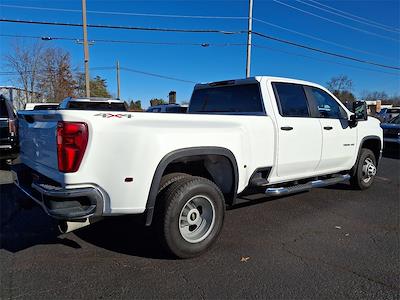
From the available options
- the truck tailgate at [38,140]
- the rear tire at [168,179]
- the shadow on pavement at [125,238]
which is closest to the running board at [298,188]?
the rear tire at [168,179]

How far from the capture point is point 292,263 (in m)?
3.51

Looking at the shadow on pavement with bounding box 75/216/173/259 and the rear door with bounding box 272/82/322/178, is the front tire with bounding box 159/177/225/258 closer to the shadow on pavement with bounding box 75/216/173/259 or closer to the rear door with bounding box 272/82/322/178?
the shadow on pavement with bounding box 75/216/173/259

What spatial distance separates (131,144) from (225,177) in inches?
57.4

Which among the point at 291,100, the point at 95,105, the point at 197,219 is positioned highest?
the point at 291,100

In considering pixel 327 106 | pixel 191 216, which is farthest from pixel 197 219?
pixel 327 106

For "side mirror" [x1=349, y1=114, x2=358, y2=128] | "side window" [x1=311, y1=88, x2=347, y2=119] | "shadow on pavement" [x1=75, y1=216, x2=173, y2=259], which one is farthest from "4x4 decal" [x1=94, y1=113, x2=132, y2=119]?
"side mirror" [x1=349, y1=114, x2=358, y2=128]

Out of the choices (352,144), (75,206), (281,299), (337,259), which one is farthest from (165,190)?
(352,144)

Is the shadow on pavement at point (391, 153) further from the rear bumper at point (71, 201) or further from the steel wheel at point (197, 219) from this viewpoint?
the rear bumper at point (71, 201)

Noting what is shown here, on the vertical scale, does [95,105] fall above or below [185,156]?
above

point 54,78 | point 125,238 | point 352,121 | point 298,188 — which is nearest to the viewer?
point 125,238

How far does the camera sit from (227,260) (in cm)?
354

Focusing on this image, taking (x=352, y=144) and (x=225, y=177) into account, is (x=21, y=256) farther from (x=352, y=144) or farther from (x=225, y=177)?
(x=352, y=144)

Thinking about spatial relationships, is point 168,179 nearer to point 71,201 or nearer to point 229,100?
point 71,201

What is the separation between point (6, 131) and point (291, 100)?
243 inches
